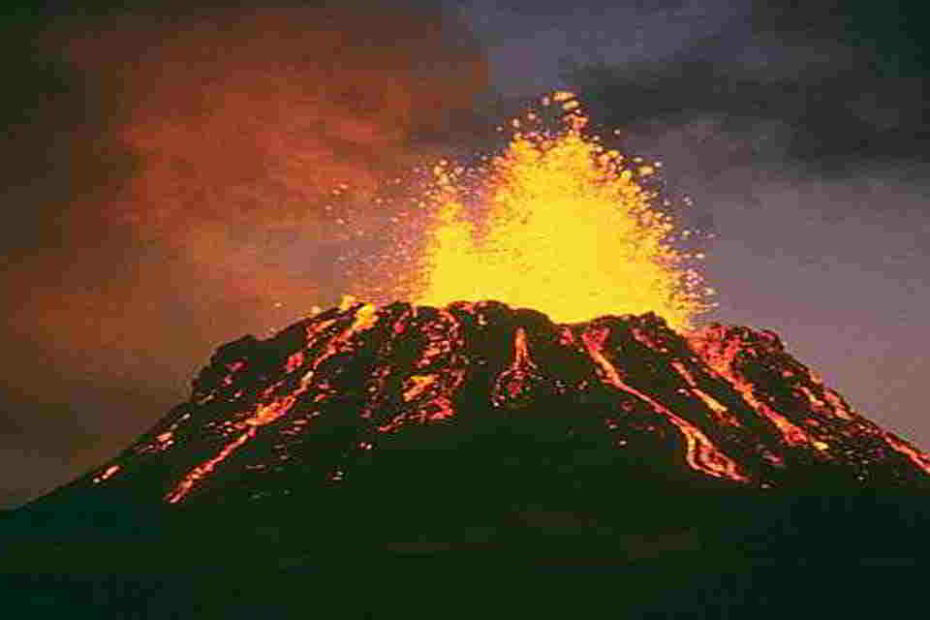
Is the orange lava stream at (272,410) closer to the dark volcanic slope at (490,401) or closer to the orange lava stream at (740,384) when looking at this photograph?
the dark volcanic slope at (490,401)

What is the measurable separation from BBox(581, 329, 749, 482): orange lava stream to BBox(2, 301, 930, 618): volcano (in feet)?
0.81

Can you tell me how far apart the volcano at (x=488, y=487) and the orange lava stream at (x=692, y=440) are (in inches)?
9.7

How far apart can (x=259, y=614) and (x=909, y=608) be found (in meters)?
40.0

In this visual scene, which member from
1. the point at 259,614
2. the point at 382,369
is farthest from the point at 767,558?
the point at 382,369

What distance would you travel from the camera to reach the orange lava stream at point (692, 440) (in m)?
124

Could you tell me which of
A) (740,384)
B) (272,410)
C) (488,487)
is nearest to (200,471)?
(272,410)

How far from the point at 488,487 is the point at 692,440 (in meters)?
16.9

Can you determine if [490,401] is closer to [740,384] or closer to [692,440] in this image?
[692,440]

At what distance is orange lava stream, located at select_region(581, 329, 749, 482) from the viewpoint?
124 meters

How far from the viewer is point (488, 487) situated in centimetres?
12431

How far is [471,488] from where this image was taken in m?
124

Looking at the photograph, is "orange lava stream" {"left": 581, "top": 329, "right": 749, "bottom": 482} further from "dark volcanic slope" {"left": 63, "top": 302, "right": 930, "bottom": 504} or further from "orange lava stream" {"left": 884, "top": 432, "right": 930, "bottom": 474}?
"orange lava stream" {"left": 884, "top": 432, "right": 930, "bottom": 474}

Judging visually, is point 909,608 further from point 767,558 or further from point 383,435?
point 383,435

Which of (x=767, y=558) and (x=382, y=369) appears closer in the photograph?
(x=767, y=558)
